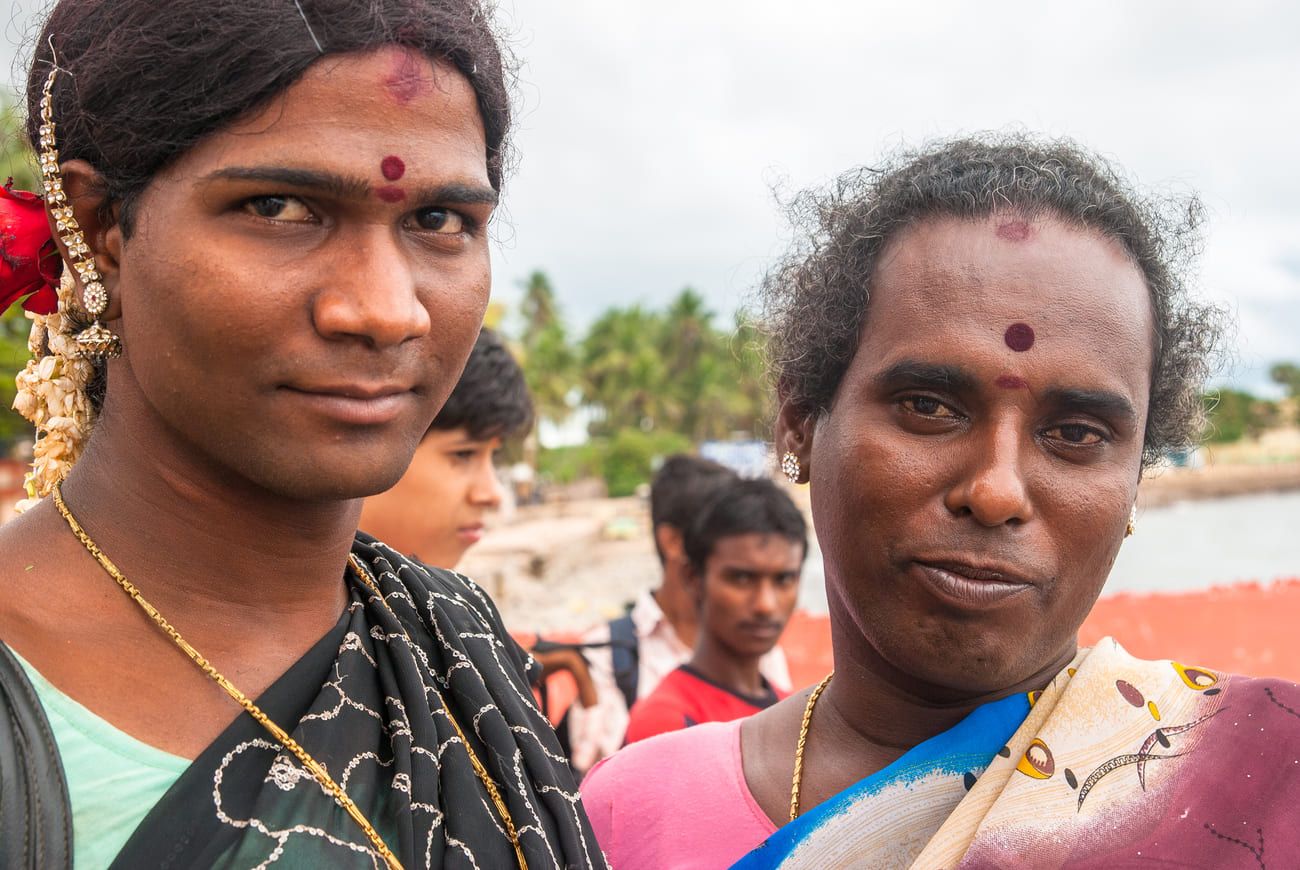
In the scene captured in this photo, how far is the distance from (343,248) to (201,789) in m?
0.76

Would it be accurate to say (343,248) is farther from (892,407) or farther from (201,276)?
(892,407)

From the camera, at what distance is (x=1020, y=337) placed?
5.75 feet

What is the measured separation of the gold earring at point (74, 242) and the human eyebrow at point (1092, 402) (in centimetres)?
148

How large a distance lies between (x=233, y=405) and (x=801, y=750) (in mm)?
1349

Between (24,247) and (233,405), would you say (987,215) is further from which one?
(24,247)

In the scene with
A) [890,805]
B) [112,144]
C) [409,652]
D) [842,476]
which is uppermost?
[112,144]

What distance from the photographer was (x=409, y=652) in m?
1.78

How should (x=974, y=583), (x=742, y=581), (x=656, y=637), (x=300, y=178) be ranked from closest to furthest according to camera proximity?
1. (x=300, y=178)
2. (x=974, y=583)
3. (x=742, y=581)
4. (x=656, y=637)

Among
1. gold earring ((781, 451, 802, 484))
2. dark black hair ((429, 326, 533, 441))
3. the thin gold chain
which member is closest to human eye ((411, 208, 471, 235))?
gold earring ((781, 451, 802, 484))

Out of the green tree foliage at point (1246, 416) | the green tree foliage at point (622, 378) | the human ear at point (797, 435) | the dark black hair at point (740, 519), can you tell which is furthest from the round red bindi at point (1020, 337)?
the green tree foliage at point (1246, 416)

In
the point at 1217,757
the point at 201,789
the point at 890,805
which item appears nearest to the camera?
the point at 201,789

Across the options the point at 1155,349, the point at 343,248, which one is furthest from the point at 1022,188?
the point at 343,248

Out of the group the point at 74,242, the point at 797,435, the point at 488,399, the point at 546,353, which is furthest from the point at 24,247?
the point at 546,353

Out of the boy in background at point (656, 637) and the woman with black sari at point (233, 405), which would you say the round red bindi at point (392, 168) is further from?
the boy in background at point (656, 637)
